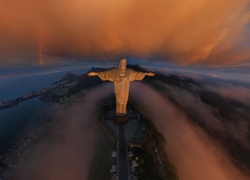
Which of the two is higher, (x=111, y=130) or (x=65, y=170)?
(x=111, y=130)

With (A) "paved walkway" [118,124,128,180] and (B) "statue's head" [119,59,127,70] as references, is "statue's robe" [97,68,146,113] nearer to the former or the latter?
(B) "statue's head" [119,59,127,70]

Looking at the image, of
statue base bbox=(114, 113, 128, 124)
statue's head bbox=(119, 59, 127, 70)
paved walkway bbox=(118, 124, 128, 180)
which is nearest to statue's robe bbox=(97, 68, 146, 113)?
statue's head bbox=(119, 59, 127, 70)

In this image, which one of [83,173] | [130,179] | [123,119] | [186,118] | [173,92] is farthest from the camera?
[173,92]

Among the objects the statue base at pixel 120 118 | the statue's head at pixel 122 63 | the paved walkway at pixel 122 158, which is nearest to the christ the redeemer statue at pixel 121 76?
the statue's head at pixel 122 63

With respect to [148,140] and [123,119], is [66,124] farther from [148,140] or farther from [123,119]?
[148,140]

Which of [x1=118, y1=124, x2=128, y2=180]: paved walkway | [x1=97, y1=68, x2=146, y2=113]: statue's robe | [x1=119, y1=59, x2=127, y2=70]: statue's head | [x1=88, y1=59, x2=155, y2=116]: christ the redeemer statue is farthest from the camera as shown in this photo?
[x1=97, y1=68, x2=146, y2=113]: statue's robe

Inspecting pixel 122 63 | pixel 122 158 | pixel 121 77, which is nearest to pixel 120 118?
pixel 121 77

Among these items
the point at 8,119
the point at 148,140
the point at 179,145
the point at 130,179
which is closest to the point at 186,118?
the point at 179,145

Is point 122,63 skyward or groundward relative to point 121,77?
skyward

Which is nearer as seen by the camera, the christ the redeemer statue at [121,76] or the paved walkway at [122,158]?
the paved walkway at [122,158]

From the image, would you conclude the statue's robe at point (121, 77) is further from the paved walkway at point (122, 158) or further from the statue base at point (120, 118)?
the paved walkway at point (122, 158)

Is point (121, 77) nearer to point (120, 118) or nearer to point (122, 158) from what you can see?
point (120, 118)
